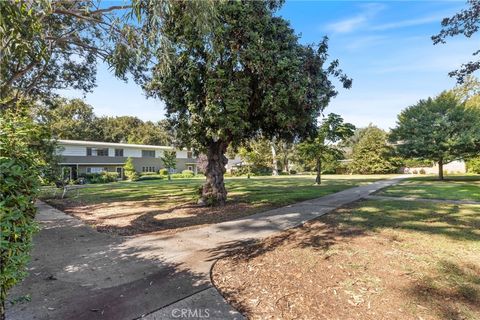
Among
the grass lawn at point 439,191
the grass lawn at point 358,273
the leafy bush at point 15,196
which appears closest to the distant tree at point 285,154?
the grass lawn at point 439,191

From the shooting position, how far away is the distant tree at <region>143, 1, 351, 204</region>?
27.5 feet

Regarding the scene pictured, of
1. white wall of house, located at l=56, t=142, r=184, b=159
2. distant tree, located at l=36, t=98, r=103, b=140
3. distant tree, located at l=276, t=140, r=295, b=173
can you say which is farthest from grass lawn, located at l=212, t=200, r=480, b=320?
distant tree, located at l=36, t=98, r=103, b=140

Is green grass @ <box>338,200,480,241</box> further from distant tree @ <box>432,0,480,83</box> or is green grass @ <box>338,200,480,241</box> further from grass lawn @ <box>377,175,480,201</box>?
distant tree @ <box>432,0,480,83</box>

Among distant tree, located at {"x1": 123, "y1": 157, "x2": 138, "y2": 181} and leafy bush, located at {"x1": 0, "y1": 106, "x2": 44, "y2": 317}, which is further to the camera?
distant tree, located at {"x1": 123, "y1": 157, "x2": 138, "y2": 181}

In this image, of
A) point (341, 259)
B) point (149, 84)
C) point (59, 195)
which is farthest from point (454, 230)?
point (59, 195)

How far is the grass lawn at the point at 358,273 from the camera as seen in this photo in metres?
3.33

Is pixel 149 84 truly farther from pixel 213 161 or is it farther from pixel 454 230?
pixel 454 230

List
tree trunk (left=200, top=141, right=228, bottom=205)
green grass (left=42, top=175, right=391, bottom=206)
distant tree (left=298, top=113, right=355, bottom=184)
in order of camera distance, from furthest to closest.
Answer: distant tree (left=298, top=113, right=355, bottom=184) → green grass (left=42, top=175, right=391, bottom=206) → tree trunk (left=200, top=141, right=228, bottom=205)

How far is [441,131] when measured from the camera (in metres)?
20.7

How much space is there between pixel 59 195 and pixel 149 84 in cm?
1060

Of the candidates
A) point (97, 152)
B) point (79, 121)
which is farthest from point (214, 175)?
point (79, 121)

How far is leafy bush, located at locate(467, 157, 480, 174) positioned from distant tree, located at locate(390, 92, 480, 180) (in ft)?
33.9

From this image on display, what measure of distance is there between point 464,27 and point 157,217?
12.8 meters

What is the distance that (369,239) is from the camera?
18.9 ft
